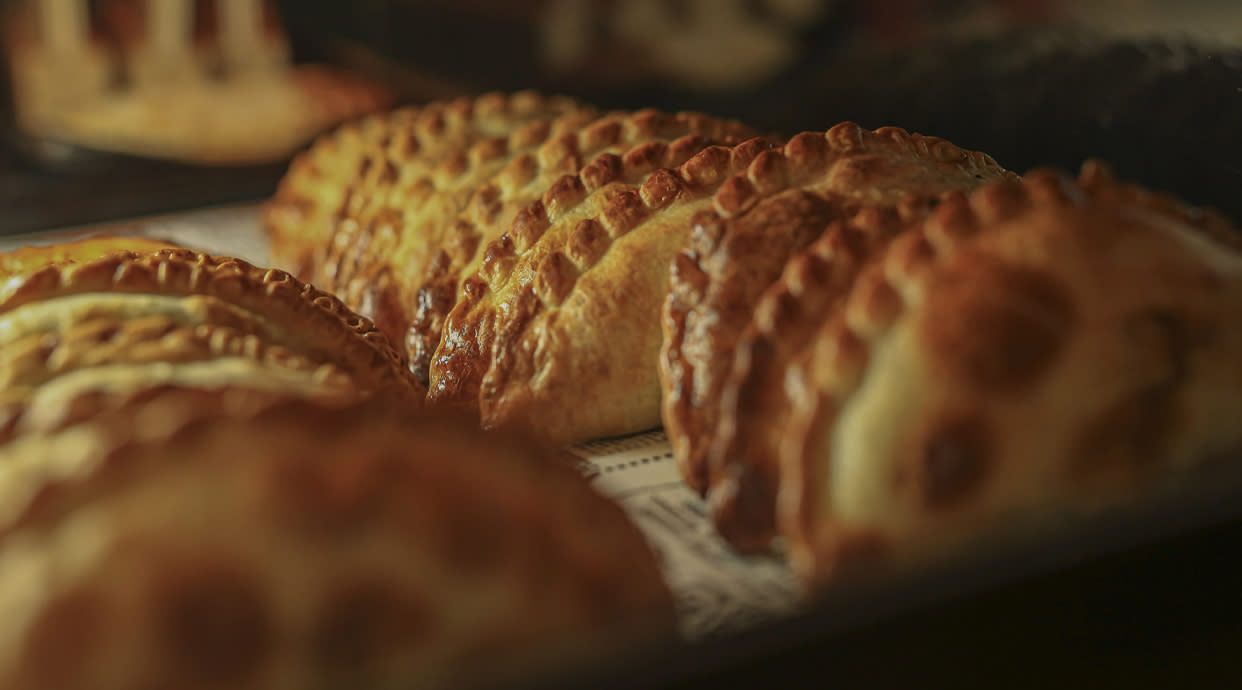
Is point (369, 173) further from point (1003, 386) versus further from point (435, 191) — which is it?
point (1003, 386)

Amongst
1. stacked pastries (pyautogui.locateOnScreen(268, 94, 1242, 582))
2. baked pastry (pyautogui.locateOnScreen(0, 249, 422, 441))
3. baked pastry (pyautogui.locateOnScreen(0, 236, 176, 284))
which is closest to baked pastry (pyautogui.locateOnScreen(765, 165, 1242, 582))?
stacked pastries (pyautogui.locateOnScreen(268, 94, 1242, 582))

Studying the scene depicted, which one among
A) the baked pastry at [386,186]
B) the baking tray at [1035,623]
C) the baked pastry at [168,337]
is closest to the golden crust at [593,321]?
the baked pastry at [168,337]

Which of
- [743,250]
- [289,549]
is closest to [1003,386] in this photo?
[743,250]

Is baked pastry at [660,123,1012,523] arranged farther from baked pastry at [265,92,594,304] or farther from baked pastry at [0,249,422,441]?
baked pastry at [265,92,594,304]

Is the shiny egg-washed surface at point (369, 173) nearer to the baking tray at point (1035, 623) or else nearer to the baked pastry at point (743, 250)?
the baked pastry at point (743, 250)

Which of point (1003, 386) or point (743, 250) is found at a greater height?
point (743, 250)

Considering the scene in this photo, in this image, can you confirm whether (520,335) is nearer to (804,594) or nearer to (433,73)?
(804,594)
